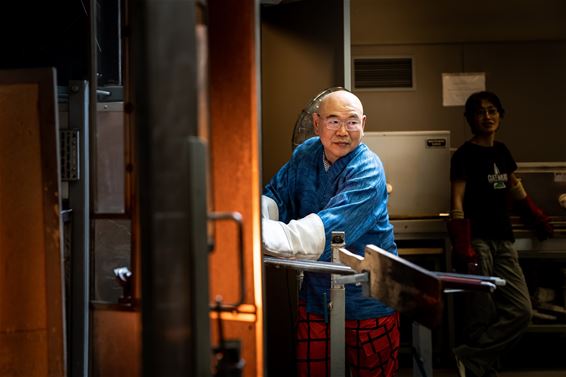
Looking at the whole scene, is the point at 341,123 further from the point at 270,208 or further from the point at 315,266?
the point at 315,266

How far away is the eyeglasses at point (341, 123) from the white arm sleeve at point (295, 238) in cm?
47

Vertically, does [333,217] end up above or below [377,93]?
below

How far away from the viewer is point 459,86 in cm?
557

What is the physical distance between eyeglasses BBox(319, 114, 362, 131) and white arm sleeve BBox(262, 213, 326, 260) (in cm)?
47

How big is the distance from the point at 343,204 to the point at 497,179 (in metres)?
2.26

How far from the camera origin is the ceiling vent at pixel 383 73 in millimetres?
5508

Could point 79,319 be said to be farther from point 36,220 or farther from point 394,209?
point 394,209

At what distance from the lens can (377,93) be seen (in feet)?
18.2

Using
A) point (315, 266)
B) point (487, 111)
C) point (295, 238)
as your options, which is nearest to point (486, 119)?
point (487, 111)

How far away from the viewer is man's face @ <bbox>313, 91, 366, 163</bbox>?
104 inches

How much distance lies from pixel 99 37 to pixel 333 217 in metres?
1.32

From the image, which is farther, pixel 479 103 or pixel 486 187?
pixel 479 103

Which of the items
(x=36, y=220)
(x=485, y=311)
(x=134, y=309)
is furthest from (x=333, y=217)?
(x=485, y=311)

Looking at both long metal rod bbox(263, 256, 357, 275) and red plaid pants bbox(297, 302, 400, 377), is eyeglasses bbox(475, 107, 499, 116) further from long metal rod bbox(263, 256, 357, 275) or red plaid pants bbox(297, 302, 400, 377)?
long metal rod bbox(263, 256, 357, 275)
